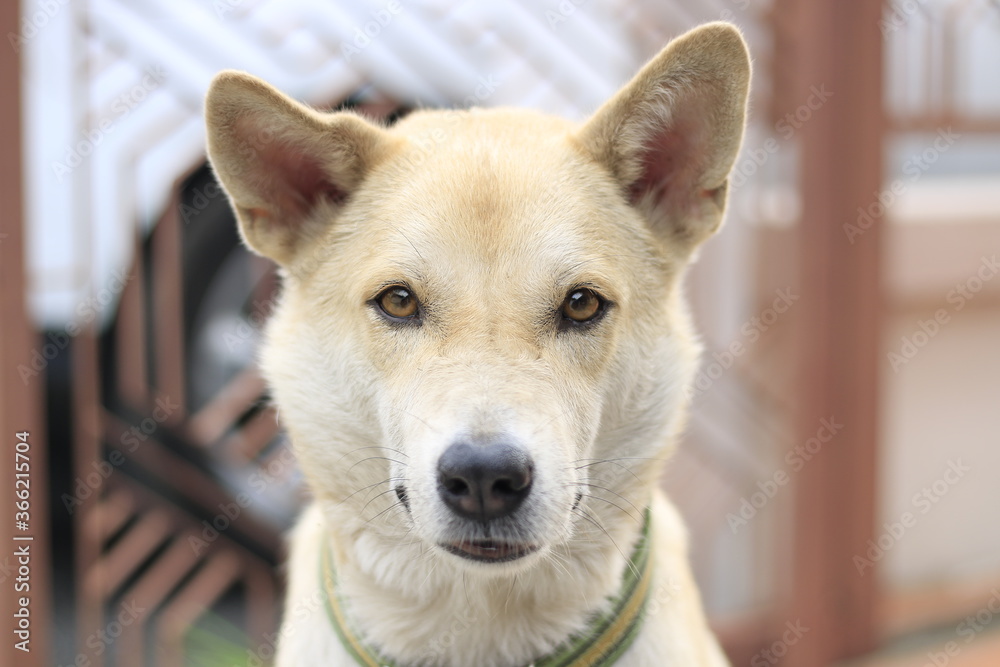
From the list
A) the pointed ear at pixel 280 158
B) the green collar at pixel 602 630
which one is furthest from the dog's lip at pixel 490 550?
the pointed ear at pixel 280 158

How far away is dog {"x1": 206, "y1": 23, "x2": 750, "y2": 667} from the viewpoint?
1.86 metres

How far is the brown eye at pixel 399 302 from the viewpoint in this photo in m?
2.01

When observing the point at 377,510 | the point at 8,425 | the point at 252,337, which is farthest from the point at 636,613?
the point at 252,337

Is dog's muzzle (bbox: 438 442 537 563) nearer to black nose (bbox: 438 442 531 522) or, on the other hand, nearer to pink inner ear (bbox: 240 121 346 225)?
black nose (bbox: 438 442 531 522)

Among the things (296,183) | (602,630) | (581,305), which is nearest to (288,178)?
(296,183)

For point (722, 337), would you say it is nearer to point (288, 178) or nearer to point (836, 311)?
point (836, 311)

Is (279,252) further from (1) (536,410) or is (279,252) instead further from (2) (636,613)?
(2) (636,613)

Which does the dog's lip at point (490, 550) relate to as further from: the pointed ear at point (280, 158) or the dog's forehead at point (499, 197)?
the pointed ear at point (280, 158)

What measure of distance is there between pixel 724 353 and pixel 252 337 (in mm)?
2372

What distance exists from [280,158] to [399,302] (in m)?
0.49

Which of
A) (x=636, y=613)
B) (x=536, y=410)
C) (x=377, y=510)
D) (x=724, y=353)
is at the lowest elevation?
(x=724, y=353)

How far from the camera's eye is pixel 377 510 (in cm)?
205

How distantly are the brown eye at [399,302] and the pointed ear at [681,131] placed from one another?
0.59 m

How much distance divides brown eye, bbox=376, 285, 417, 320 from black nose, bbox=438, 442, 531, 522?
0.42 metres
